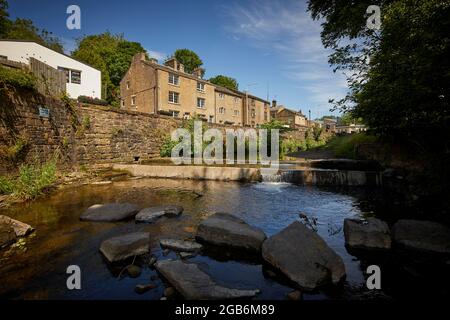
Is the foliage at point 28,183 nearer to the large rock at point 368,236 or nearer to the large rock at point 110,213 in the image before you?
the large rock at point 110,213

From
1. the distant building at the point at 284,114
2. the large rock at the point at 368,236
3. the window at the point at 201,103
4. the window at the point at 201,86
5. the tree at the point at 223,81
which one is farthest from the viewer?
the distant building at the point at 284,114

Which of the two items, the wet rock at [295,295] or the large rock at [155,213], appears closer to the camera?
the wet rock at [295,295]

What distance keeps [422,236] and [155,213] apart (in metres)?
5.70

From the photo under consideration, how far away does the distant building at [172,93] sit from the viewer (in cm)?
3005

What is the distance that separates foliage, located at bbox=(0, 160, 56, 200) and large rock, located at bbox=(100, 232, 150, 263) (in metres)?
5.59

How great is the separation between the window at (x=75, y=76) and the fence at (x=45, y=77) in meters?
13.6

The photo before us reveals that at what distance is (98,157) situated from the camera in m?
13.9

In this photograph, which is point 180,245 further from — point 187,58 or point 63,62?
point 187,58

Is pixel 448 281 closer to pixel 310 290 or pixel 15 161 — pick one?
pixel 310 290

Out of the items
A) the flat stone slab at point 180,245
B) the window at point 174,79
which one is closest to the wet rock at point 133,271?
the flat stone slab at point 180,245

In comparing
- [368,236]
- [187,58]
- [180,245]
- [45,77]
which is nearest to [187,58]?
[187,58]

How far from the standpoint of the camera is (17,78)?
8.74 metres

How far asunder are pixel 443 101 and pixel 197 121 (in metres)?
16.4

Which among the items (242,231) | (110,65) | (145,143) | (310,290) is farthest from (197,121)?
(110,65)
